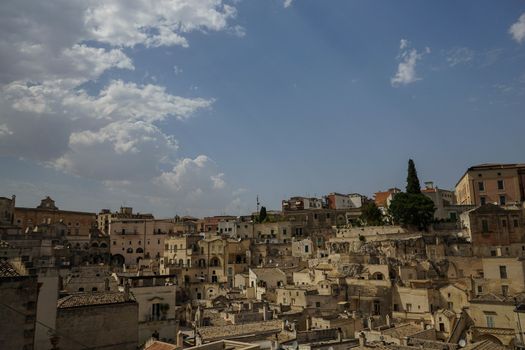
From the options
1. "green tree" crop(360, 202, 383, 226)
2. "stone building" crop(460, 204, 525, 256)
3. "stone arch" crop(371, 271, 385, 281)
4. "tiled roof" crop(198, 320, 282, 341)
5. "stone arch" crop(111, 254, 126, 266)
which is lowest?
"tiled roof" crop(198, 320, 282, 341)

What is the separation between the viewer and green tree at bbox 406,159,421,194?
2392 inches

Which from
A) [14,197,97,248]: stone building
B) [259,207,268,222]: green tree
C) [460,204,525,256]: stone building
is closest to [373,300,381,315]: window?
[460,204,525,256]: stone building

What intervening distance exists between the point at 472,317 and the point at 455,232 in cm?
2295

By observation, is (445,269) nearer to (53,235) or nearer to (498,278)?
(498,278)

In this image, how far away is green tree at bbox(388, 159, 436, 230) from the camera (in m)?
58.1

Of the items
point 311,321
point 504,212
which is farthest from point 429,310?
point 504,212

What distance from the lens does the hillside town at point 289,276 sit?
20016 mm

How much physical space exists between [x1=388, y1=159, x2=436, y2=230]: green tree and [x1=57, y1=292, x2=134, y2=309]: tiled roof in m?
43.9

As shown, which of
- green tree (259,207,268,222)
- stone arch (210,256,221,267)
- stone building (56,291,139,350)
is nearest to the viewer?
stone building (56,291,139,350)

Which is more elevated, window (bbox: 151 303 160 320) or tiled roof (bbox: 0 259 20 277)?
tiled roof (bbox: 0 259 20 277)

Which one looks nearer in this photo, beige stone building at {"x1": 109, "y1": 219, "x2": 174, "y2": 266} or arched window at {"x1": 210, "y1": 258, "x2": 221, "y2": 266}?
arched window at {"x1": 210, "y1": 258, "x2": 221, "y2": 266}

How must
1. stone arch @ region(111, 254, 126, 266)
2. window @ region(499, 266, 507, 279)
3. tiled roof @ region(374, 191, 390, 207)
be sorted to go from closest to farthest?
window @ region(499, 266, 507, 279) < stone arch @ region(111, 254, 126, 266) < tiled roof @ region(374, 191, 390, 207)

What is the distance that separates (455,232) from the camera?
5609 centimetres

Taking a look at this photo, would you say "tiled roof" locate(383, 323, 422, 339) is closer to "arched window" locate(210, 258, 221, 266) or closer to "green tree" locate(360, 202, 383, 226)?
"green tree" locate(360, 202, 383, 226)
